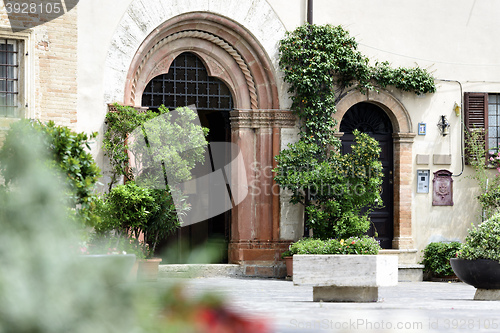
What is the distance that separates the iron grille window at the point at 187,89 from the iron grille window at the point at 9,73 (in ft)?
7.28

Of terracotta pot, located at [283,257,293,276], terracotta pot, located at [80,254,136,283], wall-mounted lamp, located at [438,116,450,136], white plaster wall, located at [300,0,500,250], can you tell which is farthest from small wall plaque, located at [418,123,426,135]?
terracotta pot, located at [80,254,136,283]

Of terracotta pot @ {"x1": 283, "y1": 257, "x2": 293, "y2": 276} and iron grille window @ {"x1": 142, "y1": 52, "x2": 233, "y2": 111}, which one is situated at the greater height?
iron grille window @ {"x1": 142, "y1": 52, "x2": 233, "y2": 111}

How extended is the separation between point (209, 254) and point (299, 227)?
1178 cm

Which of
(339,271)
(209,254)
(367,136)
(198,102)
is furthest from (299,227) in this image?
(209,254)

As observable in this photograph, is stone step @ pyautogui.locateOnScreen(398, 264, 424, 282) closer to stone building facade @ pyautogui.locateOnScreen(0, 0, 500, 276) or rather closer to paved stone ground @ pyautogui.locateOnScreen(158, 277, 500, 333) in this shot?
stone building facade @ pyautogui.locateOnScreen(0, 0, 500, 276)

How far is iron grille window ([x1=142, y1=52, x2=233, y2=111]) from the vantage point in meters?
12.8

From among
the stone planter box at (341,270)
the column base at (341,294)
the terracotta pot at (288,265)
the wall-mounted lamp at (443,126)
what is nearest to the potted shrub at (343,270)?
the stone planter box at (341,270)

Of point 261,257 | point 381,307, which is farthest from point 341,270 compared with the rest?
point 261,257

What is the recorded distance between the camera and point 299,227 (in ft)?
43.7

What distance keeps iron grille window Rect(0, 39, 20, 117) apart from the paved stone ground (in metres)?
4.40

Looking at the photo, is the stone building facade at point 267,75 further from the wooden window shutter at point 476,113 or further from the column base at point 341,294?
the column base at point 341,294

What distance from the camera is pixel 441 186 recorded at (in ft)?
46.2

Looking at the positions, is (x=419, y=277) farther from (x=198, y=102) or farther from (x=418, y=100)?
(x=198, y=102)

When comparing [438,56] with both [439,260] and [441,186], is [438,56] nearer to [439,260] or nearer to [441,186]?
[441,186]
